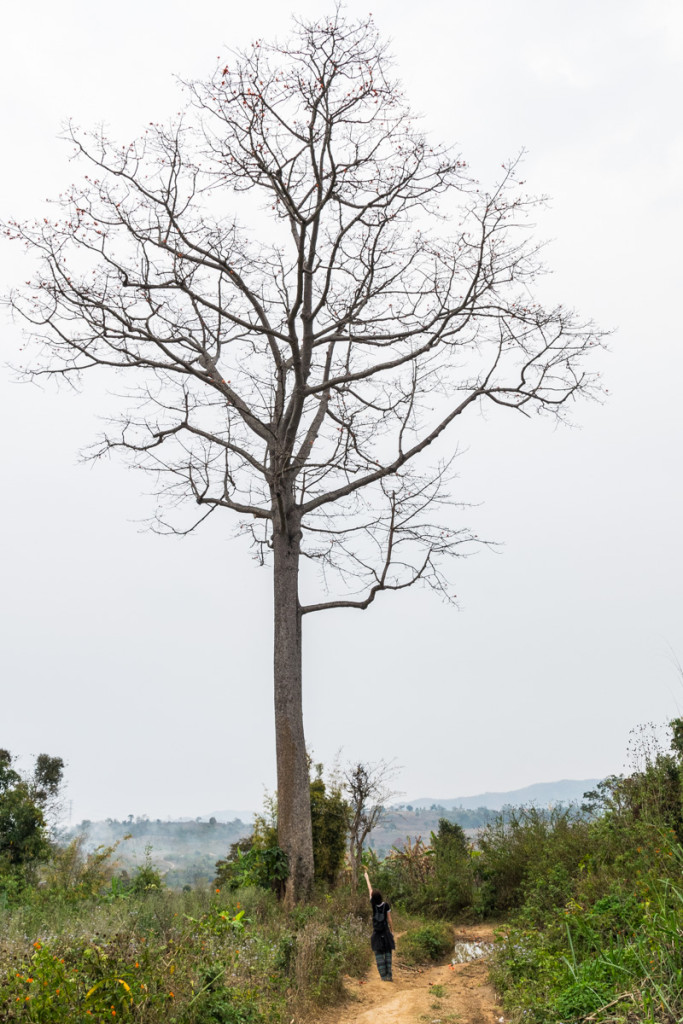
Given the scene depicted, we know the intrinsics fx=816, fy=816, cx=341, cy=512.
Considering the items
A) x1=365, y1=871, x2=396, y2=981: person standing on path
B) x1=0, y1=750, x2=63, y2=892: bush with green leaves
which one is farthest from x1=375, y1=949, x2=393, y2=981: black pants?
x1=0, y1=750, x2=63, y2=892: bush with green leaves

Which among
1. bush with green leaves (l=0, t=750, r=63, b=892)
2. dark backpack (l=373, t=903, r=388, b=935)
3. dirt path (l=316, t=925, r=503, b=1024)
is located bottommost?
dirt path (l=316, t=925, r=503, b=1024)

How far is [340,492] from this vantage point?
1502 cm

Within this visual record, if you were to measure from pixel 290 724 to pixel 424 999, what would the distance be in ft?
17.8

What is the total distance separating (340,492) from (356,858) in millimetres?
6466

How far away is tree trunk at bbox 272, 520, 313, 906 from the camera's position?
12812mm

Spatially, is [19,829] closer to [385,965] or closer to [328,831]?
[328,831]

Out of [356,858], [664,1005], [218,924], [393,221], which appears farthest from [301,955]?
[393,221]

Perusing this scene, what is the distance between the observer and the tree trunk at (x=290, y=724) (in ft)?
42.0

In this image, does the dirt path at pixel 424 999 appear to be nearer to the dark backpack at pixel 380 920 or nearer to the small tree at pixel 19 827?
the dark backpack at pixel 380 920

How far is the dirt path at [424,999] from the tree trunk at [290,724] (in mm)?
2945

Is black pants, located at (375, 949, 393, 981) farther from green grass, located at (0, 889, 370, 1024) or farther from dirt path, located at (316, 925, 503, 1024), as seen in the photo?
green grass, located at (0, 889, 370, 1024)

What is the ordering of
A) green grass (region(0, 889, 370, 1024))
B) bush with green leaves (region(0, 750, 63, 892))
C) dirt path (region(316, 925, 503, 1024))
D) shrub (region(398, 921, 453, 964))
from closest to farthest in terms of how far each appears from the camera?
green grass (region(0, 889, 370, 1024)), dirt path (region(316, 925, 503, 1024)), shrub (region(398, 921, 453, 964)), bush with green leaves (region(0, 750, 63, 892))

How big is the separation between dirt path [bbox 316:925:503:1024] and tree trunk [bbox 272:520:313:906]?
9.66 feet

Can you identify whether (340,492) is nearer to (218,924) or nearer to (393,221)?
(393,221)
